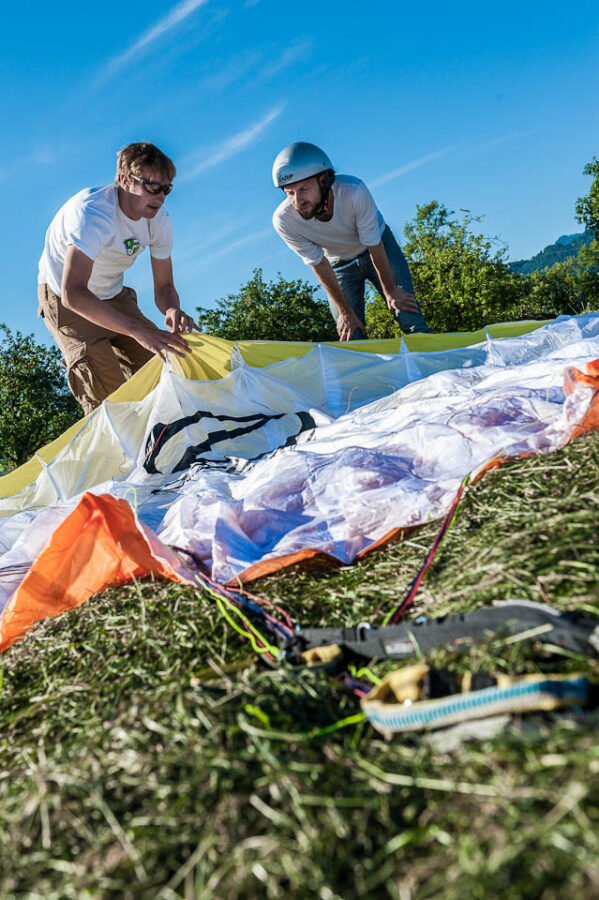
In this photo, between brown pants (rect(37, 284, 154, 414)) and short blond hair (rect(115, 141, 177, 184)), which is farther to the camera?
brown pants (rect(37, 284, 154, 414))

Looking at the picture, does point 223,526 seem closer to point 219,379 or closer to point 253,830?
point 253,830

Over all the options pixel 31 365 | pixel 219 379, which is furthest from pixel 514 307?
pixel 219 379

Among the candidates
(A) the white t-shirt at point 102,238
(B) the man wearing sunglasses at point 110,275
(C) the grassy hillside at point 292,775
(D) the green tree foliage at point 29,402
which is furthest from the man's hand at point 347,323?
(D) the green tree foliage at point 29,402

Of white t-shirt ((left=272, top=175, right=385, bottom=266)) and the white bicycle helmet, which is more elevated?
the white bicycle helmet

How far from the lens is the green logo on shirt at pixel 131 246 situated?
4324mm

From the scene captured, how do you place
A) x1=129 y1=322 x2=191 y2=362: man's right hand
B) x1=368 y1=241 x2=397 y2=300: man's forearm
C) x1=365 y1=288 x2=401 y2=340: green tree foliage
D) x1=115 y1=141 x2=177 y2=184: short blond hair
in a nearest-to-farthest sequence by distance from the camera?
x1=115 y1=141 x2=177 y2=184: short blond hair, x1=129 y1=322 x2=191 y2=362: man's right hand, x1=368 y1=241 x2=397 y2=300: man's forearm, x1=365 y1=288 x2=401 y2=340: green tree foliage

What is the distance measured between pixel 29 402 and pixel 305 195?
17.1 meters

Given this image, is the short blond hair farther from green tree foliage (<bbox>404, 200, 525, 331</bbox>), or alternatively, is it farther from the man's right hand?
green tree foliage (<bbox>404, 200, 525, 331</bbox>)

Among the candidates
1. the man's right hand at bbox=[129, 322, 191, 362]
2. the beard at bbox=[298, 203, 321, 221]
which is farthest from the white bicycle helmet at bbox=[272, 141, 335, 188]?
the man's right hand at bbox=[129, 322, 191, 362]

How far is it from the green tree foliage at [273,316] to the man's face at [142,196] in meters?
19.3

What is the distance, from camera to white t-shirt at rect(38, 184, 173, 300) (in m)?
3.94

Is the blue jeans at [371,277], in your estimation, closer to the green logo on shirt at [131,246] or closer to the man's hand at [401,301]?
the man's hand at [401,301]

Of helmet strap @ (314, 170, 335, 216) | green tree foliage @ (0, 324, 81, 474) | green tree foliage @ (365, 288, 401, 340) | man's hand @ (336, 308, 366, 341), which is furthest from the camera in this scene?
green tree foliage @ (365, 288, 401, 340)

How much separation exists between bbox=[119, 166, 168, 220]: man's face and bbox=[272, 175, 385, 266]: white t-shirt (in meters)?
1.33
